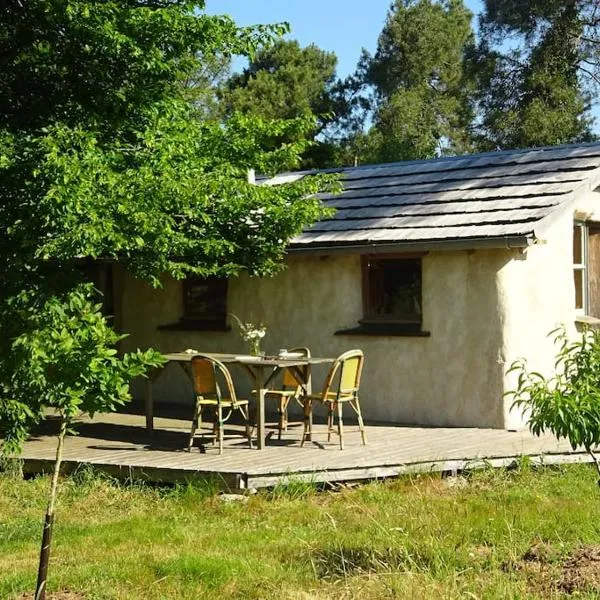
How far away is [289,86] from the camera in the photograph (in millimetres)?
43188

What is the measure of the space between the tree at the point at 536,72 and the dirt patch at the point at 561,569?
30.5 metres

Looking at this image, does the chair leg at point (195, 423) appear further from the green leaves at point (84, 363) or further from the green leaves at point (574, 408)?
the green leaves at point (574, 408)

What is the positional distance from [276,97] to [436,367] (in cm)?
3024

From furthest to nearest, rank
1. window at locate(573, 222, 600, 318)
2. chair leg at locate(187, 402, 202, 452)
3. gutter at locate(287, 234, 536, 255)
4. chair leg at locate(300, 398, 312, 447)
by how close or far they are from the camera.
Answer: window at locate(573, 222, 600, 318) → gutter at locate(287, 234, 536, 255) → chair leg at locate(300, 398, 312, 447) → chair leg at locate(187, 402, 202, 452)

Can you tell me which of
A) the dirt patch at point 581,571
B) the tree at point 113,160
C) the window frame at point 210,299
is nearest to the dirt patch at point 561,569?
the dirt patch at point 581,571

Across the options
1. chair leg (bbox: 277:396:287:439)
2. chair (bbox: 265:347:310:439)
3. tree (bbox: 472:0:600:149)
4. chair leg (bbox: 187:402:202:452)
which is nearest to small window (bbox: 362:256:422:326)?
chair (bbox: 265:347:310:439)

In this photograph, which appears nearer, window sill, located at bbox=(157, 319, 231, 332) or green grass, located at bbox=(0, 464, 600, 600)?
green grass, located at bbox=(0, 464, 600, 600)

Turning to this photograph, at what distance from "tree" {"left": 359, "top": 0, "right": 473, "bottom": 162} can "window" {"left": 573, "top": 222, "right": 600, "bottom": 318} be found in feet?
82.6

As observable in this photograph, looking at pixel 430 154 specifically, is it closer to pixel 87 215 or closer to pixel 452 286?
pixel 452 286

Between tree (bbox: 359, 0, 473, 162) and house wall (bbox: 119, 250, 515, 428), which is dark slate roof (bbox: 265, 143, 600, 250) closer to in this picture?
house wall (bbox: 119, 250, 515, 428)

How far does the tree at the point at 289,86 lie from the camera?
1606 inches

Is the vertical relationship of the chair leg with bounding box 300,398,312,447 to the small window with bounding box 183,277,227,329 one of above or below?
below

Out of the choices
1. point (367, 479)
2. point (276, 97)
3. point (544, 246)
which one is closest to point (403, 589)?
point (367, 479)

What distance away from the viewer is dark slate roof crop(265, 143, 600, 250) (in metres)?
12.4
